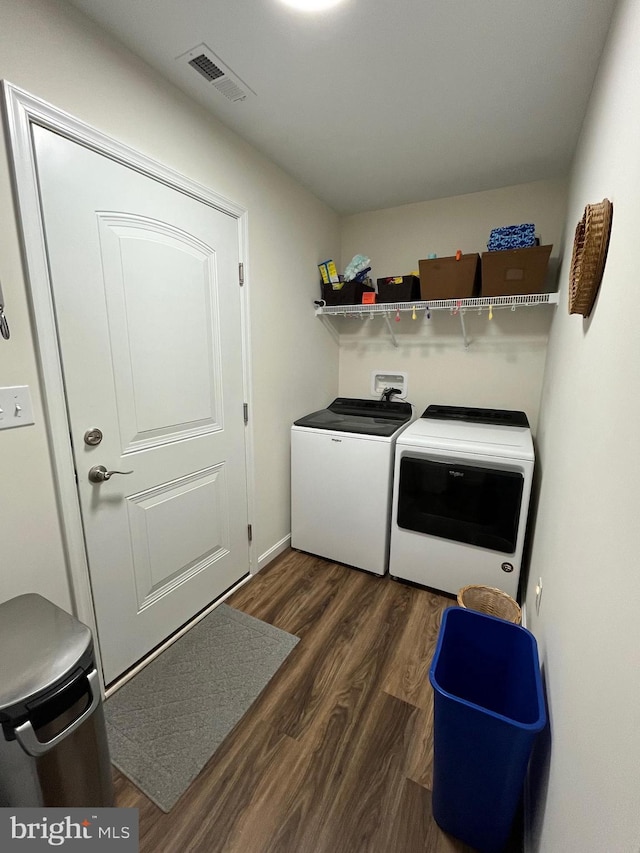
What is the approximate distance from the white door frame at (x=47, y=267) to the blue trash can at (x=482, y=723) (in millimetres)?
1224

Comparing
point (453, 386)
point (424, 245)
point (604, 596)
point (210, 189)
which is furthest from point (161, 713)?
point (424, 245)

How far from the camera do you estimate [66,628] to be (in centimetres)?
99

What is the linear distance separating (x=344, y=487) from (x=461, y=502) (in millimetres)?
663

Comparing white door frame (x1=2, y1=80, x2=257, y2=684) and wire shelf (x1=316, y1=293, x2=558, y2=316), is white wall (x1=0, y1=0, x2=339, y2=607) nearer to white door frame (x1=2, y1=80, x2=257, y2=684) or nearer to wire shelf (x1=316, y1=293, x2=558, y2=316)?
white door frame (x1=2, y1=80, x2=257, y2=684)

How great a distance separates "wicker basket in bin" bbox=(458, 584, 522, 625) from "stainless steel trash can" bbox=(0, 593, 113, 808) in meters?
1.43

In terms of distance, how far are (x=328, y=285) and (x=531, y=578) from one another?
205 centimetres

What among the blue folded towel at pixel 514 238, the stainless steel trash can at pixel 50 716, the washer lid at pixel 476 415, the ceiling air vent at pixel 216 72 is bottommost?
the stainless steel trash can at pixel 50 716

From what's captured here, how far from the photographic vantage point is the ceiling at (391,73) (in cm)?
113

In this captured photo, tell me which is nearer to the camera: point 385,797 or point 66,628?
point 66,628

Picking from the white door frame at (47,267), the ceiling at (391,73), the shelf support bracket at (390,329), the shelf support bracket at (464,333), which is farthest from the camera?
the shelf support bracket at (390,329)

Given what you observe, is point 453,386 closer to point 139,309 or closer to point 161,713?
point 139,309

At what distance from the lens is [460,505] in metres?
1.89

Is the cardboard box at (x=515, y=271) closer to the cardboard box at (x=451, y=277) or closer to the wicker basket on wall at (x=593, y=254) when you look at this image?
the cardboard box at (x=451, y=277)

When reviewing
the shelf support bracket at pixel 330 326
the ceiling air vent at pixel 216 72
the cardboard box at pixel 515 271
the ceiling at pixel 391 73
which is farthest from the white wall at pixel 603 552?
the shelf support bracket at pixel 330 326
